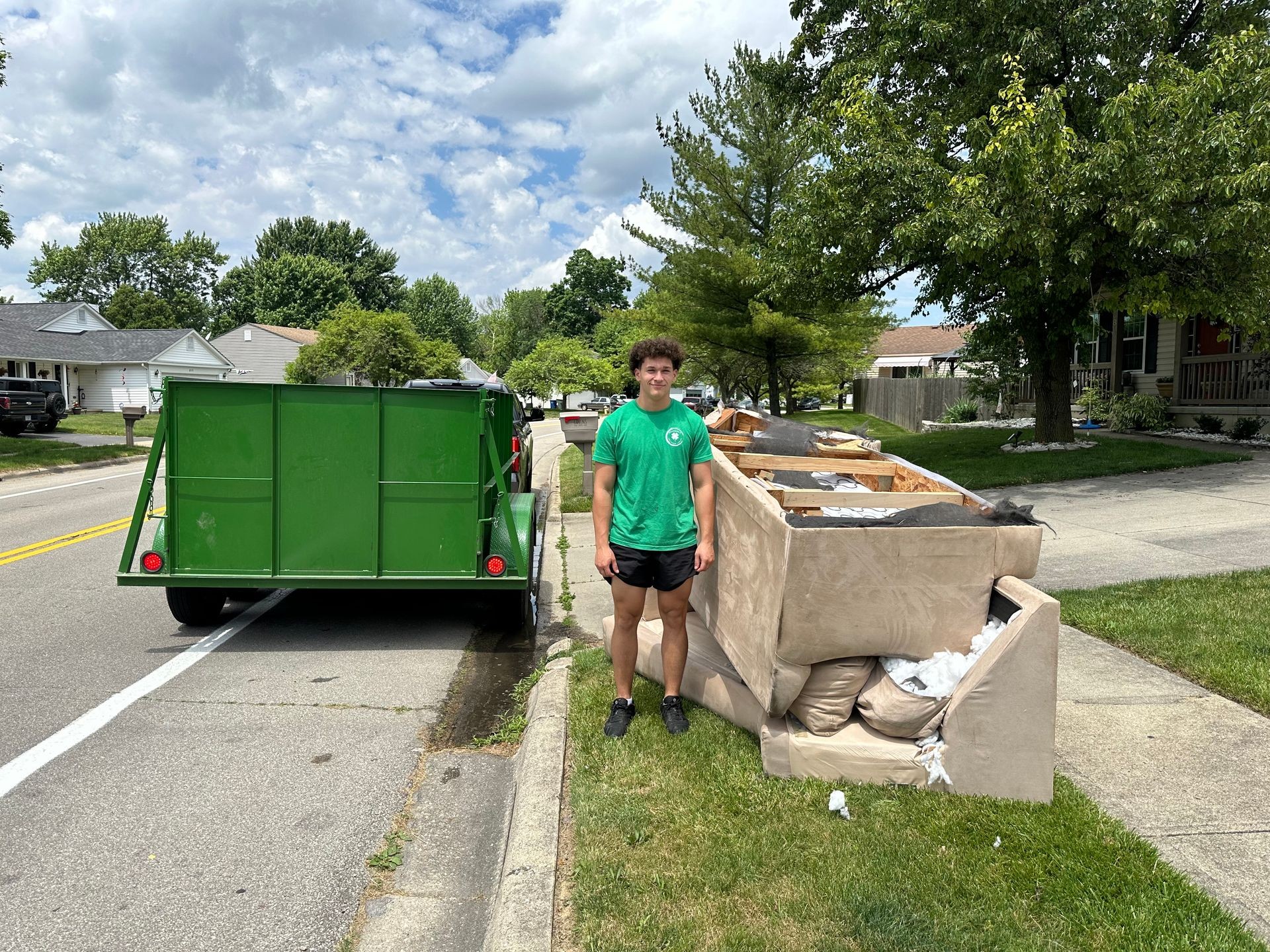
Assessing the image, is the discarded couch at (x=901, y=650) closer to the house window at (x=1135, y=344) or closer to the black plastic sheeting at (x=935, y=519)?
the black plastic sheeting at (x=935, y=519)

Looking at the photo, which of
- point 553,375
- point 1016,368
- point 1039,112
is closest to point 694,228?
point 1016,368

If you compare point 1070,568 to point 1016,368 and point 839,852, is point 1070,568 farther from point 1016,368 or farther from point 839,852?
point 1016,368

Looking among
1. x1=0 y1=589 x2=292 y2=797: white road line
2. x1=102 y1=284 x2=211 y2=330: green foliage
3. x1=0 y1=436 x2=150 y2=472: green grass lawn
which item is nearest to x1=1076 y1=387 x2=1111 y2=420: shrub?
x1=0 y1=589 x2=292 y2=797: white road line

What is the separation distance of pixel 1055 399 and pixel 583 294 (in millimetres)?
90577

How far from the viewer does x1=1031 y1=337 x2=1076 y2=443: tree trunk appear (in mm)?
15680

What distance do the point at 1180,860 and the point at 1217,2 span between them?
46.3 feet

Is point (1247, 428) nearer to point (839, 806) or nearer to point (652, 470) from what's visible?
point (652, 470)

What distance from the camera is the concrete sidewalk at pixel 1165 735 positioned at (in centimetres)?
324

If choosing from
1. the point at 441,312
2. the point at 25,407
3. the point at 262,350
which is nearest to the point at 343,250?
the point at 441,312

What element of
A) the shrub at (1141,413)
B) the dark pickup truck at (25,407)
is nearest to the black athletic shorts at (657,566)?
the shrub at (1141,413)

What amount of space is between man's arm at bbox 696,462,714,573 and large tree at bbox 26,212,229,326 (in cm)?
8906

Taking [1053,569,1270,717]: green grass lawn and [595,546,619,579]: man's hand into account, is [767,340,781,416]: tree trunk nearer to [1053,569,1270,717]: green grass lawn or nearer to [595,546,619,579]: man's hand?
[1053,569,1270,717]: green grass lawn

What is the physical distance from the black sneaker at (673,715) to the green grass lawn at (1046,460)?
782cm

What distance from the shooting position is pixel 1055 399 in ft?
51.6
